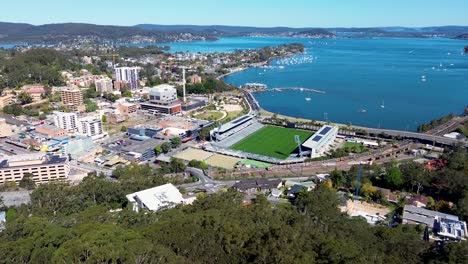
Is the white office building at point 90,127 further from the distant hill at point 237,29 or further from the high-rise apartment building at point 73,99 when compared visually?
the distant hill at point 237,29

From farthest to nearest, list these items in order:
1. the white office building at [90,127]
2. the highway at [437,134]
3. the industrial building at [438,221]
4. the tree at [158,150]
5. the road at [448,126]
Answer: the road at [448,126] → the white office building at [90,127] → the highway at [437,134] → the tree at [158,150] → the industrial building at [438,221]

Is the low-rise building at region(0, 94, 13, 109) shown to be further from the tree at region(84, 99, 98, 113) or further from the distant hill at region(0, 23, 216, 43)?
the distant hill at region(0, 23, 216, 43)

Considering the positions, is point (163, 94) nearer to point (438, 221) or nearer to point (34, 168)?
point (34, 168)

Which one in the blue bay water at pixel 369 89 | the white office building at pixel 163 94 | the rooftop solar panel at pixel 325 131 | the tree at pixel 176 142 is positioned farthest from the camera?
the blue bay water at pixel 369 89

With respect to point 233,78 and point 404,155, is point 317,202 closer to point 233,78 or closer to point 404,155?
point 404,155

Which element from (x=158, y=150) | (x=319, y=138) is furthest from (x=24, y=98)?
(x=319, y=138)

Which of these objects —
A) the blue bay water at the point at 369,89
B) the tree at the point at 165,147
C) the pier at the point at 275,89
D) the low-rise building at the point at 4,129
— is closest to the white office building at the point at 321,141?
the blue bay water at the point at 369,89

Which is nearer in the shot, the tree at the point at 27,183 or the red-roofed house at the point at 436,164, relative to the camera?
the tree at the point at 27,183
